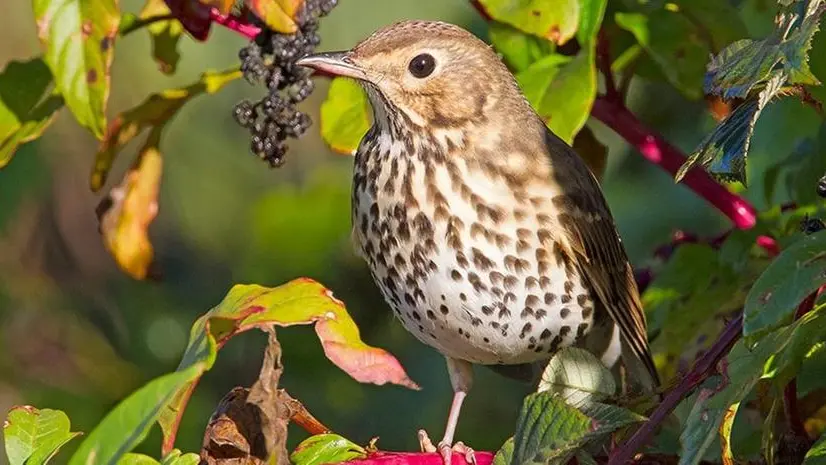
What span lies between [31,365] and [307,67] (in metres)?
1.61

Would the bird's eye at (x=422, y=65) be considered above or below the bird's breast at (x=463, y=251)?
above

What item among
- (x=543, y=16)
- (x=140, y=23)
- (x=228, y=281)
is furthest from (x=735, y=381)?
(x=228, y=281)

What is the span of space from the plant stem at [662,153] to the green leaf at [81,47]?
0.83 m

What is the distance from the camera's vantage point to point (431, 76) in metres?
2.78

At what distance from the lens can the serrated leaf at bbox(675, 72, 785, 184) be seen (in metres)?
1.59

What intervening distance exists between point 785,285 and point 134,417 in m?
0.62

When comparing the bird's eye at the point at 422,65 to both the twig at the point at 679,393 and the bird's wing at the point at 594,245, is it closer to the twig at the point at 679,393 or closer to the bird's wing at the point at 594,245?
the bird's wing at the point at 594,245

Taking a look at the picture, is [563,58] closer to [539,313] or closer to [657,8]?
[657,8]

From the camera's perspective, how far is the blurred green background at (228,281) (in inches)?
146

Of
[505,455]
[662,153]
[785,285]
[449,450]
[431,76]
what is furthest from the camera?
[431,76]

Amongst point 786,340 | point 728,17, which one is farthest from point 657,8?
point 786,340

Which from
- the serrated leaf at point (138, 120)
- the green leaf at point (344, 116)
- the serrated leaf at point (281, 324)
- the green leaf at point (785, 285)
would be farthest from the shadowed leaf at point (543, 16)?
the green leaf at point (785, 285)

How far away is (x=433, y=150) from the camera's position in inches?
108

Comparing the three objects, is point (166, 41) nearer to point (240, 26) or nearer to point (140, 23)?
point (140, 23)
